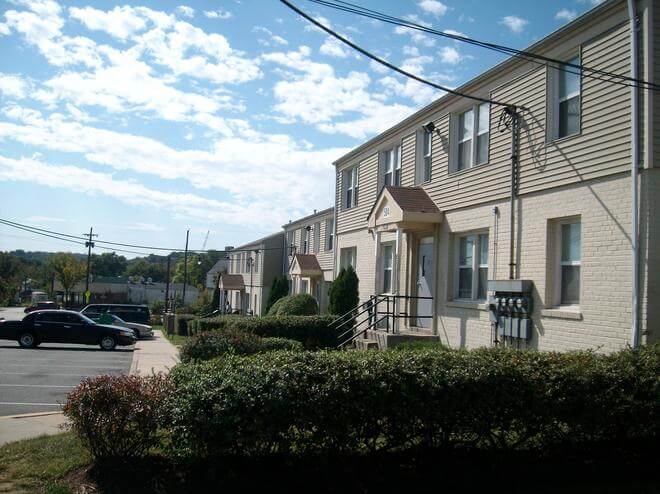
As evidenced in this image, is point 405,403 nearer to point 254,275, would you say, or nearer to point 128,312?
point 128,312

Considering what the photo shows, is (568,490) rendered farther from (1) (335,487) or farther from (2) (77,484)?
(2) (77,484)

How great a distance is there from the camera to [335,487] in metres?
6.14

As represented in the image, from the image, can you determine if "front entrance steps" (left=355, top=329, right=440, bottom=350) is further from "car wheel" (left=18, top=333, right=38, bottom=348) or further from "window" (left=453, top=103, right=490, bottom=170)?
"car wheel" (left=18, top=333, right=38, bottom=348)

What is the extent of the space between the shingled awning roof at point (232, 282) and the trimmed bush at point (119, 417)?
150 feet

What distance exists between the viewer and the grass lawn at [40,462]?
627cm

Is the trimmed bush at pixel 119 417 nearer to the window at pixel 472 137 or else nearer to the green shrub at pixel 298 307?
the window at pixel 472 137

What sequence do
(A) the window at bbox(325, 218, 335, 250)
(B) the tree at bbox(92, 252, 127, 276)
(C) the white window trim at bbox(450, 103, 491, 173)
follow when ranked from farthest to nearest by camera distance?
(B) the tree at bbox(92, 252, 127, 276) → (A) the window at bbox(325, 218, 335, 250) → (C) the white window trim at bbox(450, 103, 491, 173)

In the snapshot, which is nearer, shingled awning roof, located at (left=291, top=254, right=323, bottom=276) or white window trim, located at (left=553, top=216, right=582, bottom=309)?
white window trim, located at (left=553, top=216, right=582, bottom=309)

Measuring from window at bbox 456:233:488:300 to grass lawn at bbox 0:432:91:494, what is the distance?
916cm

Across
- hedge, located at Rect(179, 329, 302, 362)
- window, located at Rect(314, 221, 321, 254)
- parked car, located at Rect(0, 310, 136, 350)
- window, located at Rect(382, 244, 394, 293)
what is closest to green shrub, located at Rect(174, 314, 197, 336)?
window, located at Rect(314, 221, 321, 254)

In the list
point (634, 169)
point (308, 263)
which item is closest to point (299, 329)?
point (634, 169)

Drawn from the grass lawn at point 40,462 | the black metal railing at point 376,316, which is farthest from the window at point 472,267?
the grass lawn at point 40,462

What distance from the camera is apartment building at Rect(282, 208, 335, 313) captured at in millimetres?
29903

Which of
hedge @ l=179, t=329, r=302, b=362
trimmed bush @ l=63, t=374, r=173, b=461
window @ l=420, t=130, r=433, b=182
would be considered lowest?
trimmed bush @ l=63, t=374, r=173, b=461
